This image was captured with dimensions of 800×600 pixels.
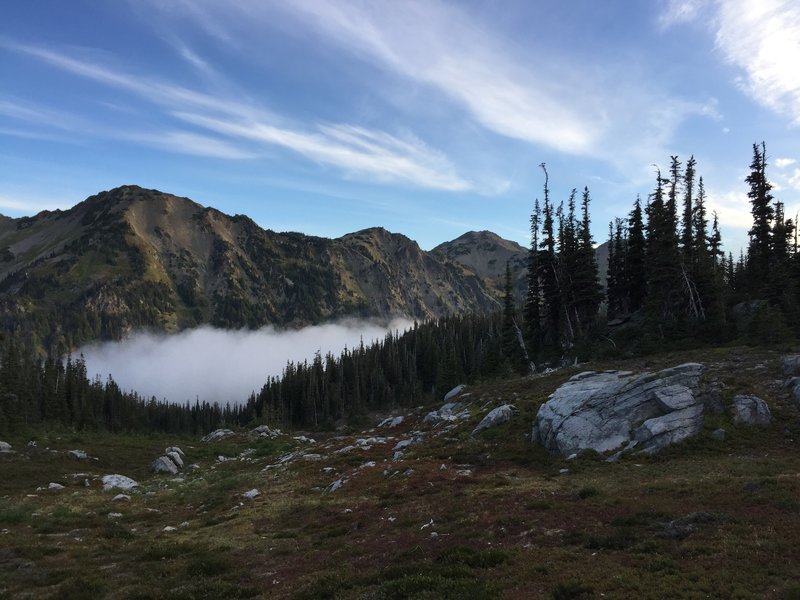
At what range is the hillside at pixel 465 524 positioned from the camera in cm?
1218

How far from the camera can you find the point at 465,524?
18438mm

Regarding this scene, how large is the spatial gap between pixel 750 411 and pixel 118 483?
4963cm

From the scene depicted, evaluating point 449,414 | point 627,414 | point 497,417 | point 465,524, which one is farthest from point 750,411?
point 449,414

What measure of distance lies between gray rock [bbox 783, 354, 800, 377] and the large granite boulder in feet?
15.3

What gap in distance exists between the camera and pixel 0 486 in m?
38.6

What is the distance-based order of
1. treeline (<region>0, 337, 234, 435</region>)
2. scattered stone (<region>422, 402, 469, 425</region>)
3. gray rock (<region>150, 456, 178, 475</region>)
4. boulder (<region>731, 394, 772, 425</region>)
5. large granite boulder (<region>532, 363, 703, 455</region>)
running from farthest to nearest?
treeline (<region>0, 337, 234, 435</region>) → gray rock (<region>150, 456, 178, 475</region>) → scattered stone (<region>422, 402, 469, 425</region>) → large granite boulder (<region>532, 363, 703, 455</region>) → boulder (<region>731, 394, 772, 425</region>)

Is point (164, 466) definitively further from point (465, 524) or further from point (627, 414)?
point (627, 414)

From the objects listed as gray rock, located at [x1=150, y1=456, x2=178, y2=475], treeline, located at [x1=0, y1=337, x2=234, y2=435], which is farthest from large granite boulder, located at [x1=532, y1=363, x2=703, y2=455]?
treeline, located at [x1=0, y1=337, x2=234, y2=435]

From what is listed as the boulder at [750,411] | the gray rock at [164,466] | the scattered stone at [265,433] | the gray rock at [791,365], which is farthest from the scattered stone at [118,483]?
the gray rock at [791,365]

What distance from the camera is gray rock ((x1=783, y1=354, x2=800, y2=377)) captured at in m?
28.8

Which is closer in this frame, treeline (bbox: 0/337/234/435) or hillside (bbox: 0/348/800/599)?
hillside (bbox: 0/348/800/599)

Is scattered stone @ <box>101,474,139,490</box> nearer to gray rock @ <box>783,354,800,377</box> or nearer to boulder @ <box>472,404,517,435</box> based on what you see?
boulder @ <box>472,404,517,435</box>

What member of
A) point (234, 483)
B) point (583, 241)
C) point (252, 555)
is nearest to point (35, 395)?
point (234, 483)

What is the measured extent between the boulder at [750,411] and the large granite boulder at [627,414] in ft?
5.67
